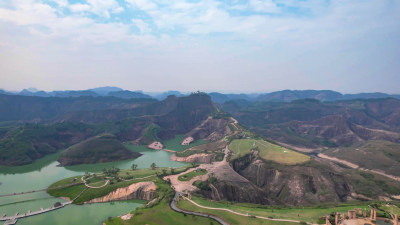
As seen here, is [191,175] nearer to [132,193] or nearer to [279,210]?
[132,193]

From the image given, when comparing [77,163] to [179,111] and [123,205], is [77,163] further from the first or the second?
[179,111]

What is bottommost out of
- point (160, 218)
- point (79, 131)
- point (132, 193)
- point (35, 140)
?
point (132, 193)

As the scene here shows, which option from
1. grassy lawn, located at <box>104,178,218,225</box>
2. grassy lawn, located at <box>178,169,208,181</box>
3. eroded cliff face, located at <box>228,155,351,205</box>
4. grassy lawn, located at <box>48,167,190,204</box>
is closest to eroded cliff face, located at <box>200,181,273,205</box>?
eroded cliff face, located at <box>228,155,351,205</box>

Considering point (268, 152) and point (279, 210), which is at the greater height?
point (268, 152)

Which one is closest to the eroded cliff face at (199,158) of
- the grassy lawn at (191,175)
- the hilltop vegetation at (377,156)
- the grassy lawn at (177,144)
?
the grassy lawn at (191,175)

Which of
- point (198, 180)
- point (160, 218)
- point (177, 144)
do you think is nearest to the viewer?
point (160, 218)

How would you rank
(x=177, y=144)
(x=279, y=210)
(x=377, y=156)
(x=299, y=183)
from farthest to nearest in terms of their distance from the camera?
(x=177, y=144)
(x=377, y=156)
(x=299, y=183)
(x=279, y=210)

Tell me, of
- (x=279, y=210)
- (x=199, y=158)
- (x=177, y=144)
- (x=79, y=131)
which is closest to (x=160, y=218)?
(x=279, y=210)
